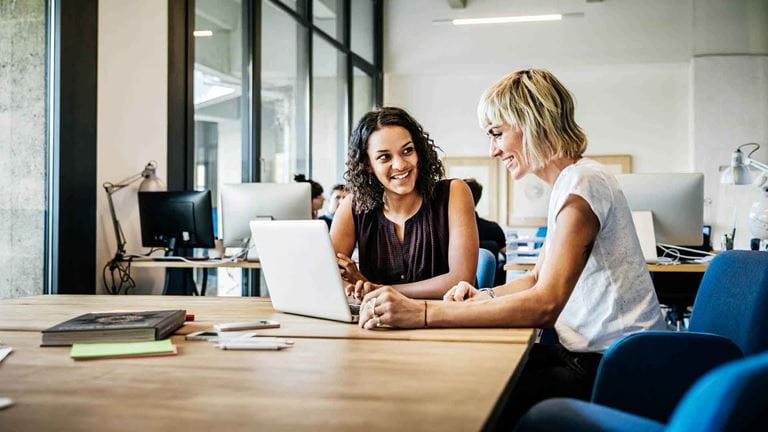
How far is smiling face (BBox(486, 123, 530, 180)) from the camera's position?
1886mm

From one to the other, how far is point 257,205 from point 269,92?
220 centimetres

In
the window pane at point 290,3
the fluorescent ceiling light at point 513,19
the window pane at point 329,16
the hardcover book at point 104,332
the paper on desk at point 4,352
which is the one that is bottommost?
the paper on desk at point 4,352

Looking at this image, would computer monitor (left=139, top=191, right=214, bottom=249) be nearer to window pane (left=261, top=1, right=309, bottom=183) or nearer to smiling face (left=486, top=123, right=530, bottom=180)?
window pane (left=261, top=1, right=309, bottom=183)

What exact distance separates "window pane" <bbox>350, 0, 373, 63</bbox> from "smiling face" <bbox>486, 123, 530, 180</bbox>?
21.5 ft

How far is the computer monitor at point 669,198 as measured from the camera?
3.58m

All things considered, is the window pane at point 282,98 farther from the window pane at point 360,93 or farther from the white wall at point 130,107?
the window pane at point 360,93

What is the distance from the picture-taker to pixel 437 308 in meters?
1.60

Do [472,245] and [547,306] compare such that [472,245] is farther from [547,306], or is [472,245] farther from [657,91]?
[657,91]

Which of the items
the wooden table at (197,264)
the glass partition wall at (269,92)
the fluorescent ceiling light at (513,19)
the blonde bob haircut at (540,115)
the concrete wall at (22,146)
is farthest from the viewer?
the fluorescent ceiling light at (513,19)

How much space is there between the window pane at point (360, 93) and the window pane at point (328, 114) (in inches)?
14.1

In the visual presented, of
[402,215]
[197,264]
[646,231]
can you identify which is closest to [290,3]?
[197,264]

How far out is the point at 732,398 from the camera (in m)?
0.59

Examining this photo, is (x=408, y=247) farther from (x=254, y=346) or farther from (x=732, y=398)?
(x=732, y=398)

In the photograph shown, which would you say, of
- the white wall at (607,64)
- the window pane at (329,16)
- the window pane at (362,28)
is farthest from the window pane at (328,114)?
the white wall at (607,64)
